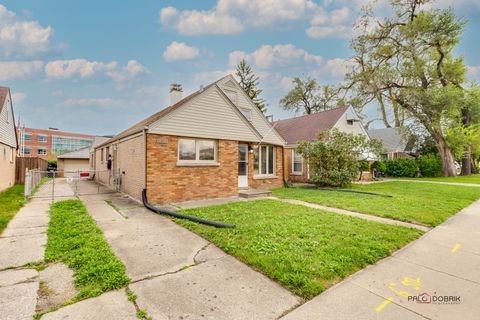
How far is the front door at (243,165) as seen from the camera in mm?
12188

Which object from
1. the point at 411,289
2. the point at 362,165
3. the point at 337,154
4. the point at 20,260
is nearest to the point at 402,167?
the point at 362,165

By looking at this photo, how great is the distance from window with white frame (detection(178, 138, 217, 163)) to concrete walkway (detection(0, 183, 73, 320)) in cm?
469

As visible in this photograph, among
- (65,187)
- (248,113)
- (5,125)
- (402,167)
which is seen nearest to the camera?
(5,125)

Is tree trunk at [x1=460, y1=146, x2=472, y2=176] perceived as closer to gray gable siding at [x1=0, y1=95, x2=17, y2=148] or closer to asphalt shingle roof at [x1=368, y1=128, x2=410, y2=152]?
asphalt shingle roof at [x1=368, y1=128, x2=410, y2=152]

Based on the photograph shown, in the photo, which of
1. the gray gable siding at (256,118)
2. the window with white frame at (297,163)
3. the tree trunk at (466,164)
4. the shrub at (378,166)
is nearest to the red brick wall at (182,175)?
the gray gable siding at (256,118)

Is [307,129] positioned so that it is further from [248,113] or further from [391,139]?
[391,139]

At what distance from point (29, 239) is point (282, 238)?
214 inches

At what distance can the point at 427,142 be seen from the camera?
2548 centimetres

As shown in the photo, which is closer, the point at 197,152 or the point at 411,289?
the point at 411,289

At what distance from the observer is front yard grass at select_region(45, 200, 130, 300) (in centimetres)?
303

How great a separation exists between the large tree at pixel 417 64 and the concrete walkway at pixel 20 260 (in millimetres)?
26561

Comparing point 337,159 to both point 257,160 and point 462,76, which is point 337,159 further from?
point 462,76

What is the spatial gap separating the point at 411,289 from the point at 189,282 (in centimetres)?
303

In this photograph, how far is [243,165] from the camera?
1238cm
